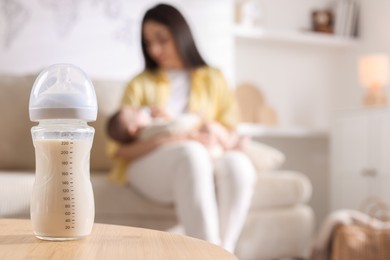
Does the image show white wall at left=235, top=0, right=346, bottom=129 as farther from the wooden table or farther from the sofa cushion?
the wooden table

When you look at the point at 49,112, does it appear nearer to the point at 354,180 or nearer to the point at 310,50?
the point at 354,180

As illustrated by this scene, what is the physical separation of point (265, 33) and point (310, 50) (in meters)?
0.45

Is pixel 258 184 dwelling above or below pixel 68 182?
below

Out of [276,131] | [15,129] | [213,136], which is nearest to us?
[213,136]

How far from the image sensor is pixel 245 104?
155 inches

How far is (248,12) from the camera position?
3867 millimetres

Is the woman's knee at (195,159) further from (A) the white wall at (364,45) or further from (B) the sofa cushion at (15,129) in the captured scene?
(A) the white wall at (364,45)

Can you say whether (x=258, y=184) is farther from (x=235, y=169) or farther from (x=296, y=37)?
(x=296, y=37)

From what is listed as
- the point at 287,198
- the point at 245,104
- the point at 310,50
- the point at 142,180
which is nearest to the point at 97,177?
the point at 142,180

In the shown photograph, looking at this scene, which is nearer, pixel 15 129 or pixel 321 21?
pixel 15 129

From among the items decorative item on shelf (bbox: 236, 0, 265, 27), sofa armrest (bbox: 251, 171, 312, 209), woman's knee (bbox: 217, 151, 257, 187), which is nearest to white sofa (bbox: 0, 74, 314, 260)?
sofa armrest (bbox: 251, 171, 312, 209)

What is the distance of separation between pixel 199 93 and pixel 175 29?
263 millimetres

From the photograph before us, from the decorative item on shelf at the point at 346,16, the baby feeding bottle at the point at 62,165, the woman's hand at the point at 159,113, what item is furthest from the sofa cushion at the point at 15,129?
the decorative item on shelf at the point at 346,16

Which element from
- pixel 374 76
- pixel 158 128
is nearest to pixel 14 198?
pixel 158 128
